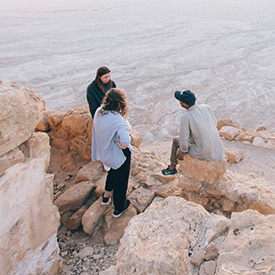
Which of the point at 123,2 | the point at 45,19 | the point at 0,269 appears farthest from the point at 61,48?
the point at 123,2

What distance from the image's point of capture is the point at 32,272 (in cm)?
236

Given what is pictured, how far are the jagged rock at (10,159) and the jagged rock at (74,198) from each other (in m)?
1.46

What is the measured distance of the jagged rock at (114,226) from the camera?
3.02 m

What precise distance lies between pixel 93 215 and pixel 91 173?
0.79 metres

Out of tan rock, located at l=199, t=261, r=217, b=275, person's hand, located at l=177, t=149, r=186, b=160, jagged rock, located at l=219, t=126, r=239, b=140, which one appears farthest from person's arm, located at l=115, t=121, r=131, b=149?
jagged rock, located at l=219, t=126, r=239, b=140

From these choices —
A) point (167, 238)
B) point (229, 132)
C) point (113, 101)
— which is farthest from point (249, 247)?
point (229, 132)

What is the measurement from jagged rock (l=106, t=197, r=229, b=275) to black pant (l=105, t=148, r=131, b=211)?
2.68 feet

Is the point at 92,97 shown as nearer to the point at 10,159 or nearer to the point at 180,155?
the point at 180,155

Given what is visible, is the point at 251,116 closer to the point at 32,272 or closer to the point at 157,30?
the point at 32,272

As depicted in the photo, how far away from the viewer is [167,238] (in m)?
1.86

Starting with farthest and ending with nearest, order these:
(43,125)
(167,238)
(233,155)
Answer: (233,155) → (43,125) → (167,238)

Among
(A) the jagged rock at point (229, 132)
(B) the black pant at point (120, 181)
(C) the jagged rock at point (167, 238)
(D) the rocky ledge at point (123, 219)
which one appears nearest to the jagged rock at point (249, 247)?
(D) the rocky ledge at point (123, 219)

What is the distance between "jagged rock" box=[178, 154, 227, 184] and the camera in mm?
3430

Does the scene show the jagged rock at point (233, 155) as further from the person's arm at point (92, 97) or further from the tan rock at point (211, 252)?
the tan rock at point (211, 252)
